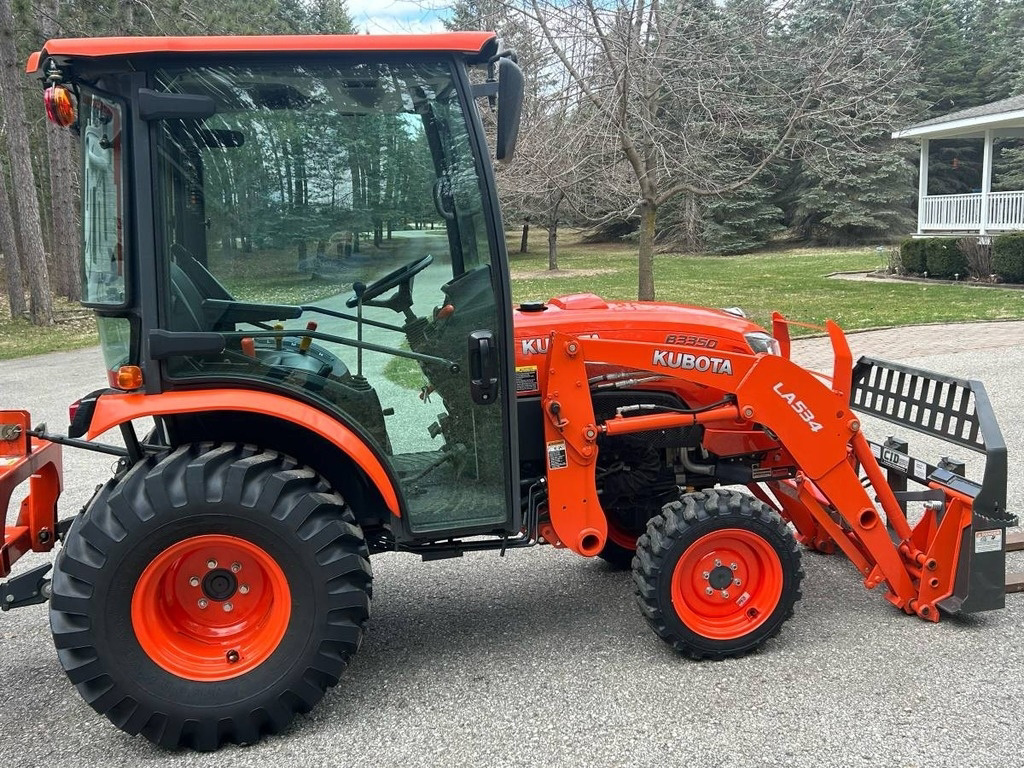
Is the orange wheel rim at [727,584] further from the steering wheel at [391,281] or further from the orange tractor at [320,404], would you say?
the steering wheel at [391,281]

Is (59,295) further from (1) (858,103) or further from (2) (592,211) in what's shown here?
(1) (858,103)

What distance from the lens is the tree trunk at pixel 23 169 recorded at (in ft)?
52.1

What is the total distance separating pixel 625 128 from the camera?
10.4 metres

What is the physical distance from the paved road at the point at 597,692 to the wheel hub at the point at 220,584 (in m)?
0.52

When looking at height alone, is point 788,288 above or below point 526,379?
below

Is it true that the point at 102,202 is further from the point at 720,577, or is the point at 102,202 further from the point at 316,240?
the point at 720,577

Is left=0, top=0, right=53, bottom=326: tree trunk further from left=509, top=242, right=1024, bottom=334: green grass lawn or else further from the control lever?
the control lever

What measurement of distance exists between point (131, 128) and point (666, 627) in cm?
263

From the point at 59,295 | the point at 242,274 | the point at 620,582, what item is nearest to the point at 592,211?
the point at 620,582

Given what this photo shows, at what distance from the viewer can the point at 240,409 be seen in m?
2.96

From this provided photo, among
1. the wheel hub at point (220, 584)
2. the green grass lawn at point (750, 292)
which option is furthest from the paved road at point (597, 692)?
the green grass lawn at point (750, 292)

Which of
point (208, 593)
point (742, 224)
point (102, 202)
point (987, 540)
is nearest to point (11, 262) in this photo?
point (102, 202)

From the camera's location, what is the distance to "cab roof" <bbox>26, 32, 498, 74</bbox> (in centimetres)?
278

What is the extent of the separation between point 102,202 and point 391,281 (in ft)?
3.41
